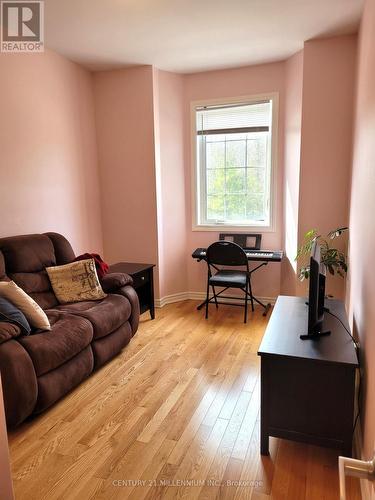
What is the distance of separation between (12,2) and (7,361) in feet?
8.08

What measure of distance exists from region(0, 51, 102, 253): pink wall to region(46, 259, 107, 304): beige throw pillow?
55cm

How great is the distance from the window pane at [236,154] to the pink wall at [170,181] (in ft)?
1.82

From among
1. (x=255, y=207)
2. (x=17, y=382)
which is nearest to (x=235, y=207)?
(x=255, y=207)

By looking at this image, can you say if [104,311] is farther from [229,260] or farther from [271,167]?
[271,167]

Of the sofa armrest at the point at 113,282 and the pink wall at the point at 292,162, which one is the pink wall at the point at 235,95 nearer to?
the pink wall at the point at 292,162

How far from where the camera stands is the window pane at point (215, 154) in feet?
13.5

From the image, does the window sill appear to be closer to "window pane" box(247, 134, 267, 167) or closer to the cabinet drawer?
"window pane" box(247, 134, 267, 167)

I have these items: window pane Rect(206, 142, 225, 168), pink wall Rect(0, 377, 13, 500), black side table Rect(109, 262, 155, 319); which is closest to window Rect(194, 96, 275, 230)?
window pane Rect(206, 142, 225, 168)

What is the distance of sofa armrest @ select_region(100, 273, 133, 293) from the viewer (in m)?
3.01

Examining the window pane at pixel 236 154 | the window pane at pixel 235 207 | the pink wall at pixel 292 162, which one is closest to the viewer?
the pink wall at pixel 292 162

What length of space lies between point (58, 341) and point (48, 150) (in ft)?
6.50

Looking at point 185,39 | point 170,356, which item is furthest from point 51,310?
point 185,39

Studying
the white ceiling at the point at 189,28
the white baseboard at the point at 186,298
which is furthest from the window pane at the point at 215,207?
the white ceiling at the point at 189,28

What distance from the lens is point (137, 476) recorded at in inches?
66.1
